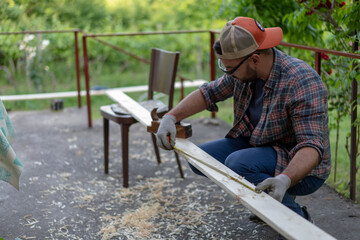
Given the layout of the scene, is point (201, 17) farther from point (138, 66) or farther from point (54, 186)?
point (54, 186)

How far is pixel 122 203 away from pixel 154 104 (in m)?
0.94

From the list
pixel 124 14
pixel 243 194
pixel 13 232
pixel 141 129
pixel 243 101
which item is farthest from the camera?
pixel 124 14

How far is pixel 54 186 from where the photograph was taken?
377 centimetres

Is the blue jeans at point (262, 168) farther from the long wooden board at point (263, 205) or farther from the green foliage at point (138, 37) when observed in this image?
the green foliage at point (138, 37)

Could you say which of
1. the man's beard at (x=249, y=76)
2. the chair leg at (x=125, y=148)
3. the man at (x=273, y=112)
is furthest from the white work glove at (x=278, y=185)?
the chair leg at (x=125, y=148)

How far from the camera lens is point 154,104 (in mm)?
4012

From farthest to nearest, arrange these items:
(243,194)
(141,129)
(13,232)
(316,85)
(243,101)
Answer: (141,129)
(13,232)
(243,101)
(316,85)
(243,194)

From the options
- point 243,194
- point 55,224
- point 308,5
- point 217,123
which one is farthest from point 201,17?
point 243,194

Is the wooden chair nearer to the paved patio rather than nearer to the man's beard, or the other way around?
the paved patio

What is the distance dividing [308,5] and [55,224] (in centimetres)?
241

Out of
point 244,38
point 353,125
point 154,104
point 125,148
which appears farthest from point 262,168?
point 154,104

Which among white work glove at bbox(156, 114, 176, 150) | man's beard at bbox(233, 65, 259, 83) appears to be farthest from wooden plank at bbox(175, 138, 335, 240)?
man's beard at bbox(233, 65, 259, 83)

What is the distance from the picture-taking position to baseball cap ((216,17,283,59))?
236 cm

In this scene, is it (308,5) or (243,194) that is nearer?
(243,194)
